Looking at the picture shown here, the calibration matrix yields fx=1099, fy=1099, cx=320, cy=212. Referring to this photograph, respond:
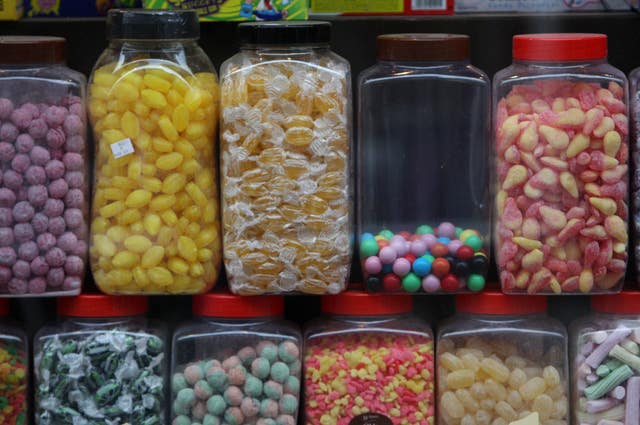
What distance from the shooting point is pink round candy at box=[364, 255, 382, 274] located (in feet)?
5.40

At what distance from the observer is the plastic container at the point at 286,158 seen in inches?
62.6

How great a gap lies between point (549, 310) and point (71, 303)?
747 mm

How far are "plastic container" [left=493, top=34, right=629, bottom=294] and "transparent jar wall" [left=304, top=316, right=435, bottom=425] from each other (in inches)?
7.5

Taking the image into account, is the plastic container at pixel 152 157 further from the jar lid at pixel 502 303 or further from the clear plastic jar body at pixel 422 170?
the jar lid at pixel 502 303

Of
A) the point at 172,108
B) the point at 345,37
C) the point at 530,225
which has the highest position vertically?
→ the point at 345,37

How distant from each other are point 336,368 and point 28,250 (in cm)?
49

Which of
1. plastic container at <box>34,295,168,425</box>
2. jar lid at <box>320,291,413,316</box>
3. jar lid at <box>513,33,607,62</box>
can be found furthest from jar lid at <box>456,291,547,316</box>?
plastic container at <box>34,295,168,425</box>

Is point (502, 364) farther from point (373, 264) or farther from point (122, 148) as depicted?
point (122, 148)

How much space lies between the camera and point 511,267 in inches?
63.9

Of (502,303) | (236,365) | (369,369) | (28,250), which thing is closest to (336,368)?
(369,369)

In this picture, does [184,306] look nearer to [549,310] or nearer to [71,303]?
[71,303]

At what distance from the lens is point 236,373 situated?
→ 64.4 inches

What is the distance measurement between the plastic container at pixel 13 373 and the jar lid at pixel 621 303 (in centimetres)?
89

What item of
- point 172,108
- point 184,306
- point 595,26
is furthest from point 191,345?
point 595,26
